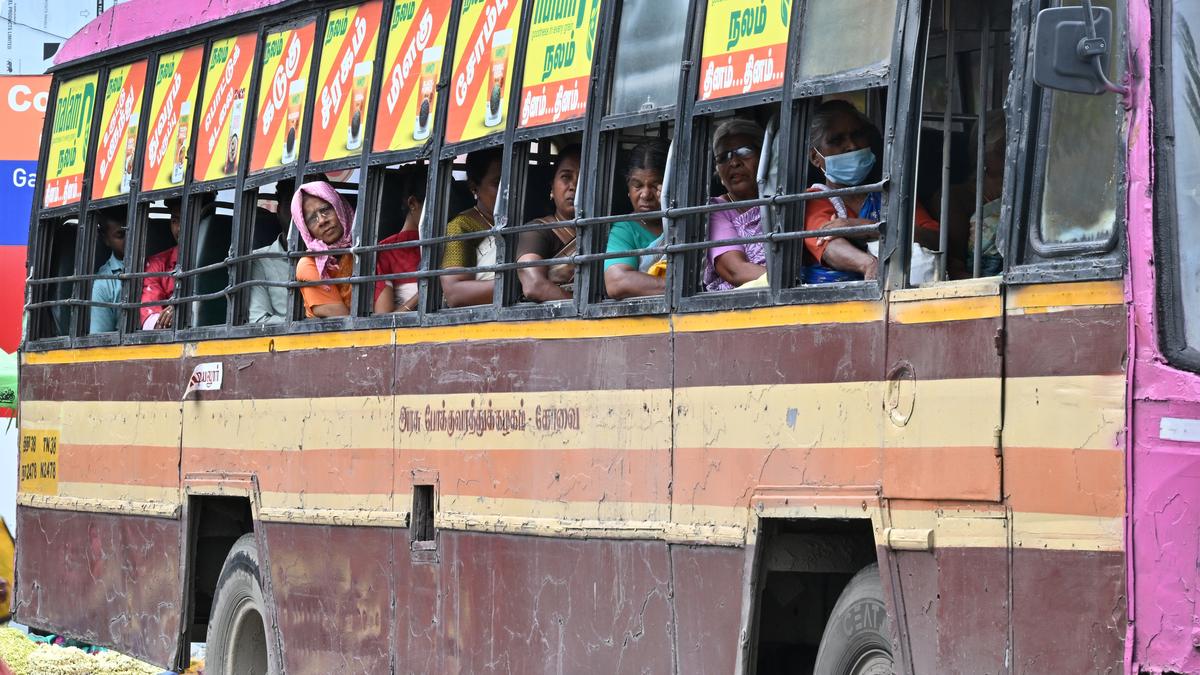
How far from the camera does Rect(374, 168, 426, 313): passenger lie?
963 cm

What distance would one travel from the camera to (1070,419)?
5.54m

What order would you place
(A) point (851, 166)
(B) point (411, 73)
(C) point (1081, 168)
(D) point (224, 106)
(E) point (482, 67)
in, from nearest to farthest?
(C) point (1081, 168)
(A) point (851, 166)
(E) point (482, 67)
(B) point (411, 73)
(D) point (224, 106)

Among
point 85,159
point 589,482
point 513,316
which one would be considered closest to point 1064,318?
point 589,482

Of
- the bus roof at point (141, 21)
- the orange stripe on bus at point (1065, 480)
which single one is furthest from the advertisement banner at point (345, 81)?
the orange stripe on bus at point (1065, 480)

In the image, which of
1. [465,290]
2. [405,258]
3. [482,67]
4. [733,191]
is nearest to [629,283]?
[733,191]

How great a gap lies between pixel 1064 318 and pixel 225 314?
6517 millimetres

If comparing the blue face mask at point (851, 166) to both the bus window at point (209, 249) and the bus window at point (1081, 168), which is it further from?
the bus window at point (209, 249)

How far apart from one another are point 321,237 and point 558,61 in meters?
2.23

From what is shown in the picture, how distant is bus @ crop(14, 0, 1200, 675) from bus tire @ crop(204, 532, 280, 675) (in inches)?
1.1

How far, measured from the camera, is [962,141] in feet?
22.7

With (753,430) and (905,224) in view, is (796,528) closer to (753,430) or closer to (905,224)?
(753,430)

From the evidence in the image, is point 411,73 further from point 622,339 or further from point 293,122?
point 622,339

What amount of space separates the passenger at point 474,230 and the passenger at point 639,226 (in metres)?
0.99

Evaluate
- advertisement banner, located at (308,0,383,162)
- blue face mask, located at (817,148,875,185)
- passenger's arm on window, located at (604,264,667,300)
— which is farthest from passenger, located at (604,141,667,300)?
advertisement banner, located at (308,0,383,162)
